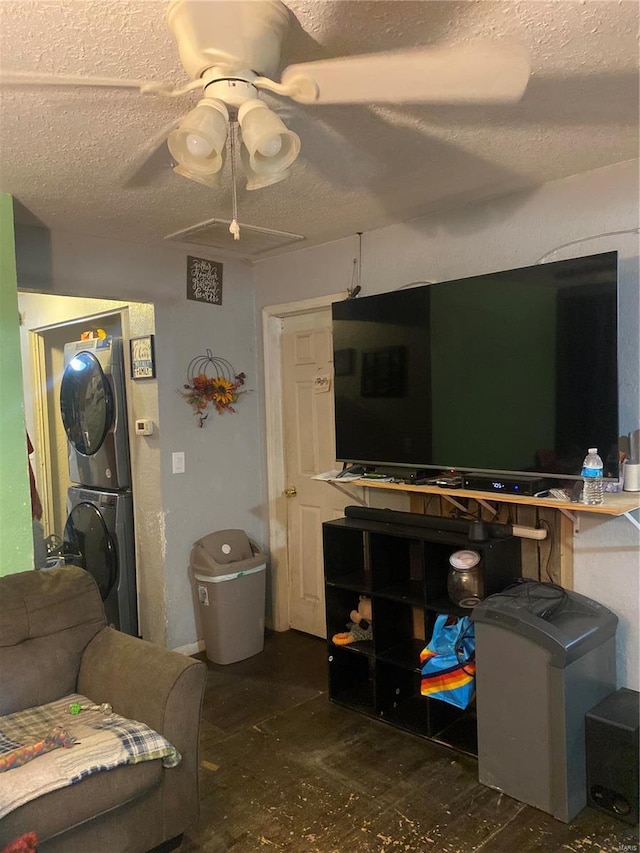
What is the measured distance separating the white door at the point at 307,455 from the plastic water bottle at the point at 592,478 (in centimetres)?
159

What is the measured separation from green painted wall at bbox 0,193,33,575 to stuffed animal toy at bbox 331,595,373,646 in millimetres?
1468

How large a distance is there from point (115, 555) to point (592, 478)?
2.81m

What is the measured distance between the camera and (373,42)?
161cm

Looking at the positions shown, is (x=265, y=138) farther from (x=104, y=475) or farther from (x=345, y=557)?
(x=104, y=475)

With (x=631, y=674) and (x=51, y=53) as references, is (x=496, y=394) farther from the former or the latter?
(x=51, y=53)

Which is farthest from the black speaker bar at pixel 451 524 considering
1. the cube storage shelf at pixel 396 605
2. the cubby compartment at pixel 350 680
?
the cubby compartment at pixel 350 680

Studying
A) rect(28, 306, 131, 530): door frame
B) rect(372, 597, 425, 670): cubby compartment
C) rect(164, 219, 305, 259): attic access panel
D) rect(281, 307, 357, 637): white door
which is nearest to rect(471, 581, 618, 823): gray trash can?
rect(372, 597, 425, 670): cubby compartment

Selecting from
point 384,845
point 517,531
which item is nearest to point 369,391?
point 517,531

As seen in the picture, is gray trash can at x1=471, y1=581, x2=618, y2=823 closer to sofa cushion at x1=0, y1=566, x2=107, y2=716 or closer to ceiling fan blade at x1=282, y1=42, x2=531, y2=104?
sofa cushion at x1=0, y1=566, x2=107, y2=716

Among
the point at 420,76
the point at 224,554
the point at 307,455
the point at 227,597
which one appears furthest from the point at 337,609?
the point at 420,76

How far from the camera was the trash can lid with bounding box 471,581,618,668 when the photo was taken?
2.19 m

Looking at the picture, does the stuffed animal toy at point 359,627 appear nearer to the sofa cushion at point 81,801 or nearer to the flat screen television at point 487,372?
the flat screen television at point 487,372

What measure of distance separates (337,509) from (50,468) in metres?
2.40

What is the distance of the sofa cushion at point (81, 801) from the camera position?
66.7 inches
